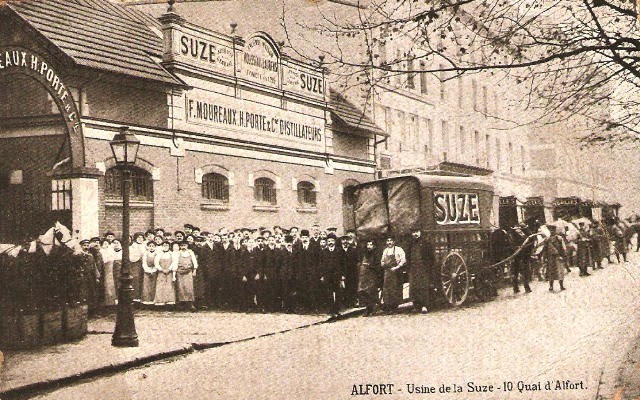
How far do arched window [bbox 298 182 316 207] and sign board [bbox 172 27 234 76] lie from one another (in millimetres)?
1232

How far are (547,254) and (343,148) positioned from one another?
2.76m

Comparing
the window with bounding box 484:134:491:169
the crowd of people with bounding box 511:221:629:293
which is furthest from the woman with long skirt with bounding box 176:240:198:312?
the crowd of people with bounding box 511:221:629:293

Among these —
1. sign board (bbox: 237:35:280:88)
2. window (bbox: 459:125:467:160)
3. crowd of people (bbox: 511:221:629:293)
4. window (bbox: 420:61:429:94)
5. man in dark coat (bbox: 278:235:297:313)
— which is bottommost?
man in dark coat (bbox: 278:235:297:313)

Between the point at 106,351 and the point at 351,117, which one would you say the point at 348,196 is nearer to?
the point at 351,117

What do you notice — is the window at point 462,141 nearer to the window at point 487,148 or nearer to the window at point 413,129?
the window at point 487,148

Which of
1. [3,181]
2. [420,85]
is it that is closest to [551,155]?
[420,85]

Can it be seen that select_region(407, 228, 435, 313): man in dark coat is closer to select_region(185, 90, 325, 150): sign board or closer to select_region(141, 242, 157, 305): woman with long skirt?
select_region(185, 90, 325, 150): sign board

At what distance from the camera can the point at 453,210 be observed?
794 centimetres

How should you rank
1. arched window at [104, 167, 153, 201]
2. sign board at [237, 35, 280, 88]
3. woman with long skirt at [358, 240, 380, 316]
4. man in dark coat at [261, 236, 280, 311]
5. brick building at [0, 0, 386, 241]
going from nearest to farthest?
brick building at [0, 0, 386, 241] → arched window at [104, 167, 153, 201] → sign board at [237, 35, 280, 88] → woman with long skirt at [358, 240, 380, 316] → man in dark coat at [261, 236, 280, 311]

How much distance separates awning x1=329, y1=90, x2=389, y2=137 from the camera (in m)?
6.23

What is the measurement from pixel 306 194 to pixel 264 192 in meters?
0.48

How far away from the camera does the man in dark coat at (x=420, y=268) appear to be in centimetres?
774

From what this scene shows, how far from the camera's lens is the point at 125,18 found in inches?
220

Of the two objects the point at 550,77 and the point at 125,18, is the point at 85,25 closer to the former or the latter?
the point at 125,18
